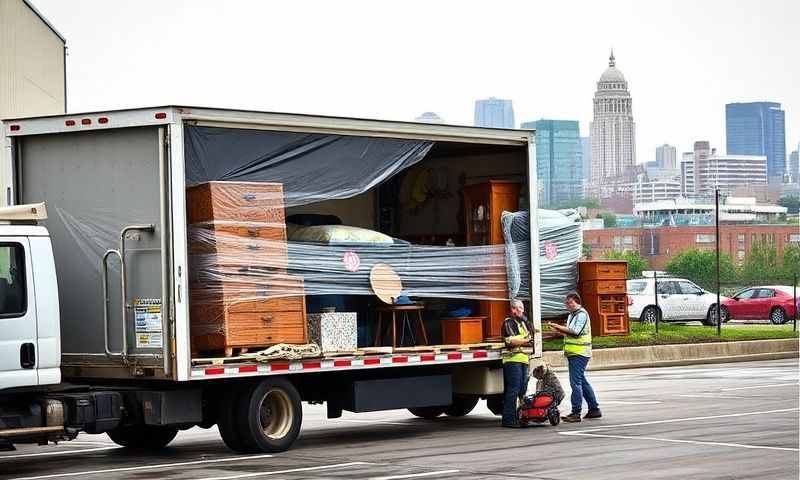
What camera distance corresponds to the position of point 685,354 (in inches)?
1316

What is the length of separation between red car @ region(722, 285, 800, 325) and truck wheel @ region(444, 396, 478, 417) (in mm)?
26787

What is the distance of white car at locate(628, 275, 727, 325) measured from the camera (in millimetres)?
38781

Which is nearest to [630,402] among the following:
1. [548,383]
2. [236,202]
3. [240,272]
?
[548,383]

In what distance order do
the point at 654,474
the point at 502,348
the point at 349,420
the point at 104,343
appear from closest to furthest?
the point at 654,474, the point at 104,343, the point at 502,348, the point at 349,420

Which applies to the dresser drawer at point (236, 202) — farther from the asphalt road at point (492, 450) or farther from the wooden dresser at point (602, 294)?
the wooden dresser at point (602, 294)

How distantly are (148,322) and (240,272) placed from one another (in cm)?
121

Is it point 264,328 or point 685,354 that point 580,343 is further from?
point 685,354

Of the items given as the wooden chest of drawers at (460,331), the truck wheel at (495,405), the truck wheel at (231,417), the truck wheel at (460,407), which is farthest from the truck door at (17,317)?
the truck wheel at (460,407)

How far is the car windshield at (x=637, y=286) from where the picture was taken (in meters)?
39.2

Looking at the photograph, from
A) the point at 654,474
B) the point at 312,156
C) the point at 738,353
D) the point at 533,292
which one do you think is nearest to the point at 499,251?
the point at 533,292

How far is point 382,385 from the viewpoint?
16812 mm

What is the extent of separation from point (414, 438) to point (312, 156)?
12.1ft

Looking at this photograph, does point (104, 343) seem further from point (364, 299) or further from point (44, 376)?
point (364, 299)

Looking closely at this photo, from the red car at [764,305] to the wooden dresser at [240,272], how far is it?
31.5m
